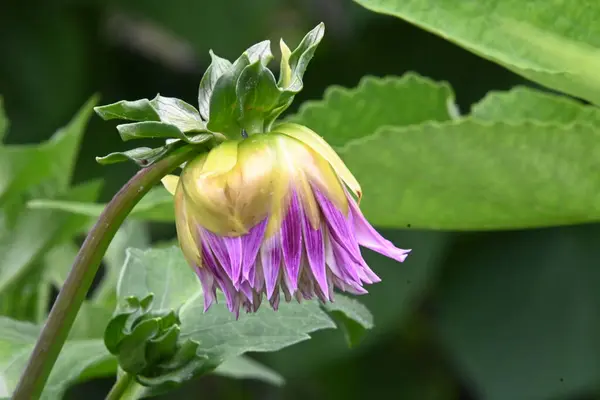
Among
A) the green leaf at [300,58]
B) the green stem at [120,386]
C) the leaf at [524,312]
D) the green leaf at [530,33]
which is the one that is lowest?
the leaf at [524,312]

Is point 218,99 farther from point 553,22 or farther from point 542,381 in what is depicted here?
point 542,381

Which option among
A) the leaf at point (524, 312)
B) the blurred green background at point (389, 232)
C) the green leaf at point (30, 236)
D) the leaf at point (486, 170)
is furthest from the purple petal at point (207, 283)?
the leaf at point (524, 312)

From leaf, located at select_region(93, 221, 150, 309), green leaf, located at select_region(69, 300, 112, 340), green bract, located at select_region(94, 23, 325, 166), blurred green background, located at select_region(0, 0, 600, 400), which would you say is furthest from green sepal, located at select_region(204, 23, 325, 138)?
blurred green background, located at select_region(0, 0, 600, 400)

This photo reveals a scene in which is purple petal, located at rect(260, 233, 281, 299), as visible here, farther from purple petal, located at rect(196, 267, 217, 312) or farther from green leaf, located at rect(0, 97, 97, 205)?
green leaf, located at rect(0, 97, 97, 205)

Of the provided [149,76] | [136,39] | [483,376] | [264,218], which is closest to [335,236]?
[264,218]

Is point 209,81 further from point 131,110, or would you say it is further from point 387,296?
point 387,296

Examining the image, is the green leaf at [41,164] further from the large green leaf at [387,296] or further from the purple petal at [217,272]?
the large green leaf at [387,296]

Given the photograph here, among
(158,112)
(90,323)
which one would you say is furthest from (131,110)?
(90,323)
